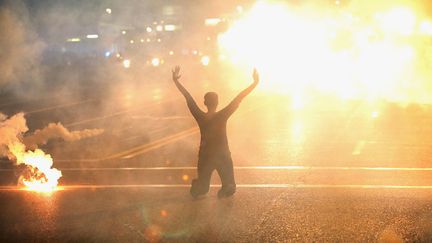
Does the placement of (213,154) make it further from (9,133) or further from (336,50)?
(336,50)

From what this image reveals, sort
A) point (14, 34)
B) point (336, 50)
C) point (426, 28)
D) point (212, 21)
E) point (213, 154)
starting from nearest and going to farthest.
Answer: point (213, 154)
point (14, 34)
point (426, 28)
point (336, 50)
point (212, 21)

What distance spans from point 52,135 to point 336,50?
25.1 metres

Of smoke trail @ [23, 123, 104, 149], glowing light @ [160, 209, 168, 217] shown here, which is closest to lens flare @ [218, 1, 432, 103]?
smoke trail @ [23, 123, 104, 149]

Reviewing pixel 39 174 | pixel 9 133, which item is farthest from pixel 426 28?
pixel 39 174

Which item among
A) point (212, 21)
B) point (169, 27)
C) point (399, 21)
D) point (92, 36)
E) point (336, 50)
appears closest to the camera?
point (399, 21)

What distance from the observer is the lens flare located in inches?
963

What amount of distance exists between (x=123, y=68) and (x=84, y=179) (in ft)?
111

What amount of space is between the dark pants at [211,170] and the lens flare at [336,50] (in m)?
13.3

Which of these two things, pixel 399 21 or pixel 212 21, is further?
pixel 212 21

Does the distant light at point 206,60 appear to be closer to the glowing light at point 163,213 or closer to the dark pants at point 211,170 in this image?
the dark pants at point 211,170

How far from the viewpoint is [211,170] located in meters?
7.00

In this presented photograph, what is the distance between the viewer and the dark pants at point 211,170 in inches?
274

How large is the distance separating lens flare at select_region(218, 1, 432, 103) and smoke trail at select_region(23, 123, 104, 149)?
36.5 ft

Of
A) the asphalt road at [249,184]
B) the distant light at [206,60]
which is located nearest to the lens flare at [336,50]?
the distant light at [206,60]
